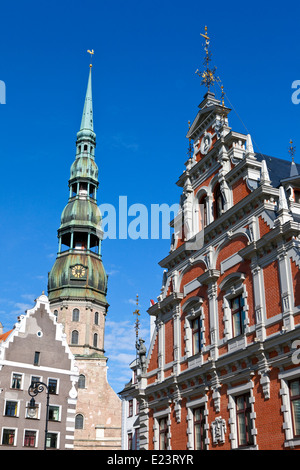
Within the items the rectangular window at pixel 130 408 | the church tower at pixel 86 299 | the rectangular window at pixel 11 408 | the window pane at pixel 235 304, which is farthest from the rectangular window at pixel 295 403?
the church tower at pixel 86 299

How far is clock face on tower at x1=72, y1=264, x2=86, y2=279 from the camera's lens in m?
78.1

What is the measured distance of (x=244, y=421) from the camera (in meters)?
22.7

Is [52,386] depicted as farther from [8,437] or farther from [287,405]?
[287,405]

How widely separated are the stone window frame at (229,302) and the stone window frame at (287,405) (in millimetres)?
2839

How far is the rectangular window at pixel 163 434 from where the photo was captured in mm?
28081

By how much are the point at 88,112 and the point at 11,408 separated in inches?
2330

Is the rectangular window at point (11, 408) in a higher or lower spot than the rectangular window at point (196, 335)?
lower

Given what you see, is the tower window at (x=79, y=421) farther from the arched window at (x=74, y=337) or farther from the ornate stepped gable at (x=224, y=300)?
the ornate stepped gable at (x=224, y=300)

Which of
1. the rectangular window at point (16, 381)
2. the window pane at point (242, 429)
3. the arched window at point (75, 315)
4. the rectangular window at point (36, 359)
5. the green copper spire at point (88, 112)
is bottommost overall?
the window pane at point (242, 429)

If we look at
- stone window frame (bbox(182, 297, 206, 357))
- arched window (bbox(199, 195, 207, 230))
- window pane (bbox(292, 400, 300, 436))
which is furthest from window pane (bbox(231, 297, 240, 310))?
arched window (bbox(199, 195, 207, 230))

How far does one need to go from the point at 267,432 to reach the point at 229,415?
2539mm

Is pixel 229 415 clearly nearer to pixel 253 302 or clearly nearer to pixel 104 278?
pixel 253 302

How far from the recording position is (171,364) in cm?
2880
